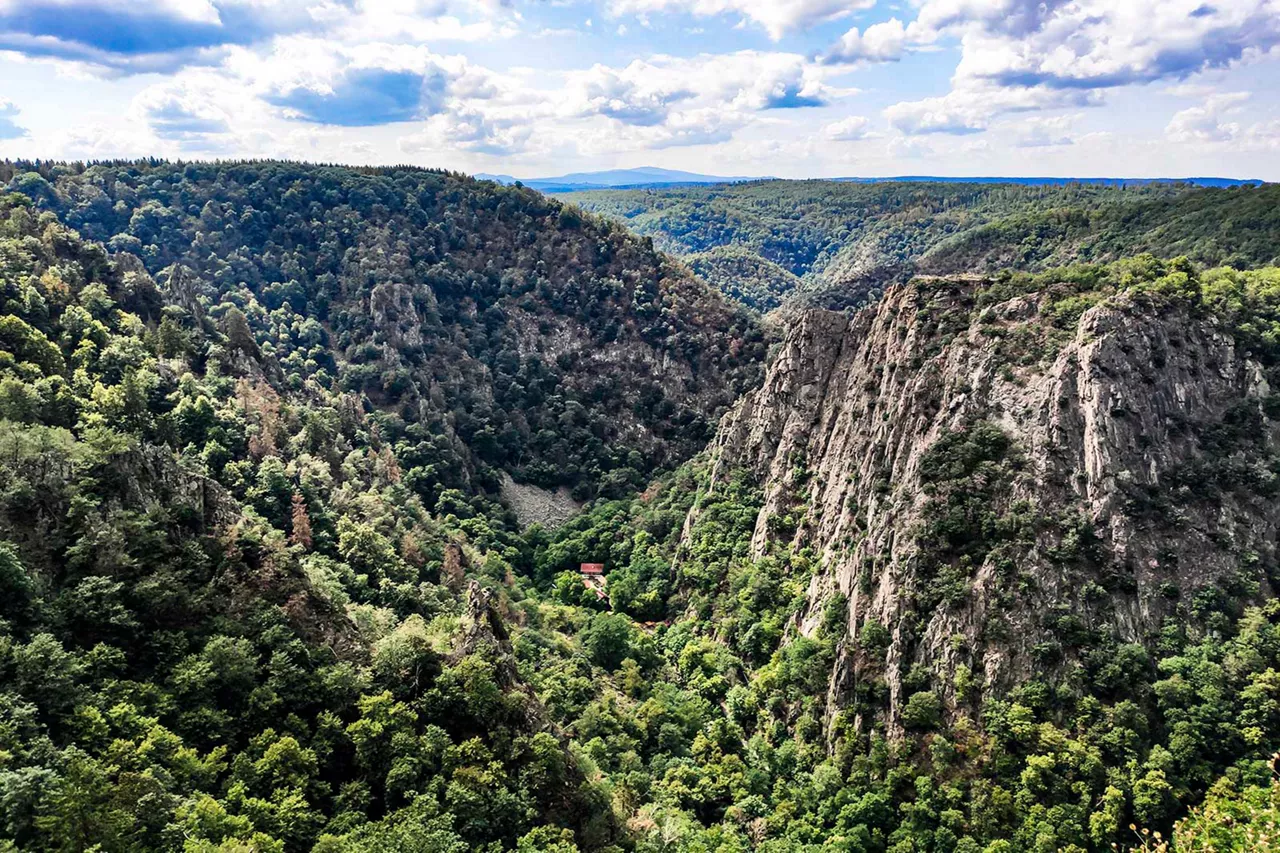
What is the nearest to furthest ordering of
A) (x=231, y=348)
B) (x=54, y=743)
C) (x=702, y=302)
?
(x=54, y=743)
(x=231, y=348)
(x=702, y=302)

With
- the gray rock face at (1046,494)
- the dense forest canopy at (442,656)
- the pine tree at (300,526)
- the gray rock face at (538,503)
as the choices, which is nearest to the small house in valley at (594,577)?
the dense forest canopy at (442,656)

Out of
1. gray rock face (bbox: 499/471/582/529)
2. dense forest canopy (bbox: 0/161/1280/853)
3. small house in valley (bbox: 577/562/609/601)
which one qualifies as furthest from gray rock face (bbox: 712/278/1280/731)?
gray rock face (bbox: 499/471/582/529)

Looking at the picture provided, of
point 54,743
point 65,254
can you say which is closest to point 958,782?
point 54,743

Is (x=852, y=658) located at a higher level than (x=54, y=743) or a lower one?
lower

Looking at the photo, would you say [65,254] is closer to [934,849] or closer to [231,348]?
[231,348]

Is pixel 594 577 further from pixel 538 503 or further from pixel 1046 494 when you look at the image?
pixel 1046 494

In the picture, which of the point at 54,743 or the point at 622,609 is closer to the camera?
the point at 54,743

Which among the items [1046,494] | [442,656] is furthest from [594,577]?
[1046,494]
